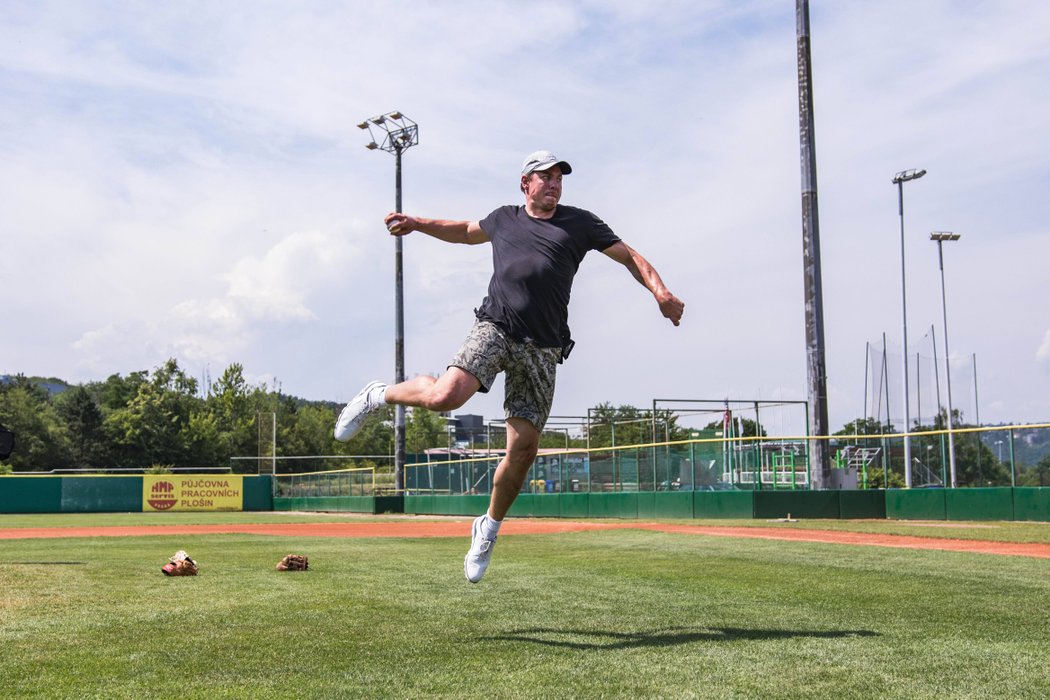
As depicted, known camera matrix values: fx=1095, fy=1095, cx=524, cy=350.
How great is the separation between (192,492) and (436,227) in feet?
147

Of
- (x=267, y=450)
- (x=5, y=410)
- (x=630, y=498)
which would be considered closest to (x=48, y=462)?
(x=5, y=410)

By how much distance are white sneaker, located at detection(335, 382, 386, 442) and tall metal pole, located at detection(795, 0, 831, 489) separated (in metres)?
16.6

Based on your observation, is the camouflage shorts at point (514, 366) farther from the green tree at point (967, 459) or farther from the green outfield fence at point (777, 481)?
the green tree at point (967, 459)

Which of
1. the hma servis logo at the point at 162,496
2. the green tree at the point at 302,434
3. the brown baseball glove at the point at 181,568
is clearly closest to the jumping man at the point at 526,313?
the brown baseball glove at the point at 181,568

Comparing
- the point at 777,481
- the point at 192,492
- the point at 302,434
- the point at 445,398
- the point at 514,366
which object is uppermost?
the point at 302,434

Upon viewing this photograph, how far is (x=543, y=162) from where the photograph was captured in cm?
567

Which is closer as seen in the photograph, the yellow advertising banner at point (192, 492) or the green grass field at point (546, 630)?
the green grass field at point (546, 630)

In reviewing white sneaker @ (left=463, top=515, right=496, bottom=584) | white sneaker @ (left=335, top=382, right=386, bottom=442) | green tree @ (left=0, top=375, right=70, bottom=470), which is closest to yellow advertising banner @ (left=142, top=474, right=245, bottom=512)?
green tree @ (left=0, top=375, right=70, bottom=470)

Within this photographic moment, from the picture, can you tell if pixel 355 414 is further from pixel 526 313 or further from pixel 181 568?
pixel 181 568

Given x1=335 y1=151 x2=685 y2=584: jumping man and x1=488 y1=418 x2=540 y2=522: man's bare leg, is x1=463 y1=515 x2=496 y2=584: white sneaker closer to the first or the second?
x1=335 y1=151 x2=685 y2=584: jumping man

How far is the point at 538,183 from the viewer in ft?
18.7

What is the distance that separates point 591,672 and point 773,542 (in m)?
7.96

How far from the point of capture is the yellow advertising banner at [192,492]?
154 ft

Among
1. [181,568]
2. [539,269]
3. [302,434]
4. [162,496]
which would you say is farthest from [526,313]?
[302,434]
